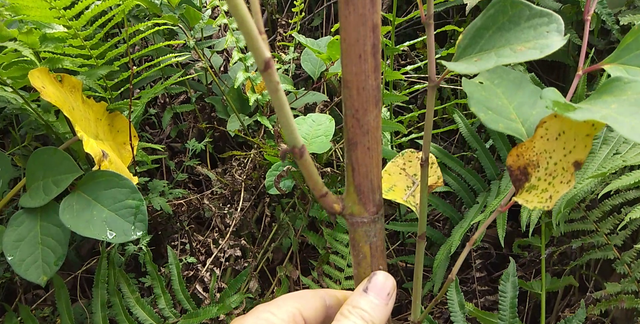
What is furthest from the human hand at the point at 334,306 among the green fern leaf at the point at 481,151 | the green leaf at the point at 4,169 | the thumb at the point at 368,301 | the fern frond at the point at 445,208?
the green leaf at the point at 4,169

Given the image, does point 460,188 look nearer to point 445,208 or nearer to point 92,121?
point 445,208

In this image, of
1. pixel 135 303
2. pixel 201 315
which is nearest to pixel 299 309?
pixel 201 315

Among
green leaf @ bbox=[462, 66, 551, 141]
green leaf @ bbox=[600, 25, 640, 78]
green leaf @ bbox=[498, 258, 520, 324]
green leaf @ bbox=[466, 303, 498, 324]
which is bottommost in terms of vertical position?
green leaf @ bbox=[466, 303, 498, 324]

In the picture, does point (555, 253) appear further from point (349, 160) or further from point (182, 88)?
point (182, 88)

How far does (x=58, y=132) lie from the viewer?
915 mm

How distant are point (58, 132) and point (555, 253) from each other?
3.54 ft

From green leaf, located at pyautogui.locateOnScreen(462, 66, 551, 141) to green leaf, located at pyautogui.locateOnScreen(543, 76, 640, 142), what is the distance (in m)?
0.06

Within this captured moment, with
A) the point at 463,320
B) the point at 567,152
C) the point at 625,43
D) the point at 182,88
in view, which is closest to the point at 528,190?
the point at 567,152

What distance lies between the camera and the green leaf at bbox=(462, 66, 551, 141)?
437 mm

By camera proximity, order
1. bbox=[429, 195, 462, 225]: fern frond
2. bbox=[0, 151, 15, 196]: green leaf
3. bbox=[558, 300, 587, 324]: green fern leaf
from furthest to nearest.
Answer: bbox=[429, 195, 462, 225]: fern frond < bbox=[0, 151, 15, 196]: green leaf < bbox=[558, 300, 587, 324]: green fern leaf

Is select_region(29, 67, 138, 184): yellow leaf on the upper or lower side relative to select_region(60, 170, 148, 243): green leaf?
upper

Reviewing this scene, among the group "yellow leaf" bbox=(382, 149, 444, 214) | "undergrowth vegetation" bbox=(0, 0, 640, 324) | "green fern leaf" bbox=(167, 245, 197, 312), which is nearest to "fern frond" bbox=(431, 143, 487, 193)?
"undergrowth vegetation" bbox=(0, 0, 640, 324)

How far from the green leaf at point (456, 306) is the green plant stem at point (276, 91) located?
0.41 m

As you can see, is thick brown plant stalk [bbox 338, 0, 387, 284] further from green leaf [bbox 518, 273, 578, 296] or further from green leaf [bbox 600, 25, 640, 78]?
green leaf [bbox 518, 273, 578, 296]
